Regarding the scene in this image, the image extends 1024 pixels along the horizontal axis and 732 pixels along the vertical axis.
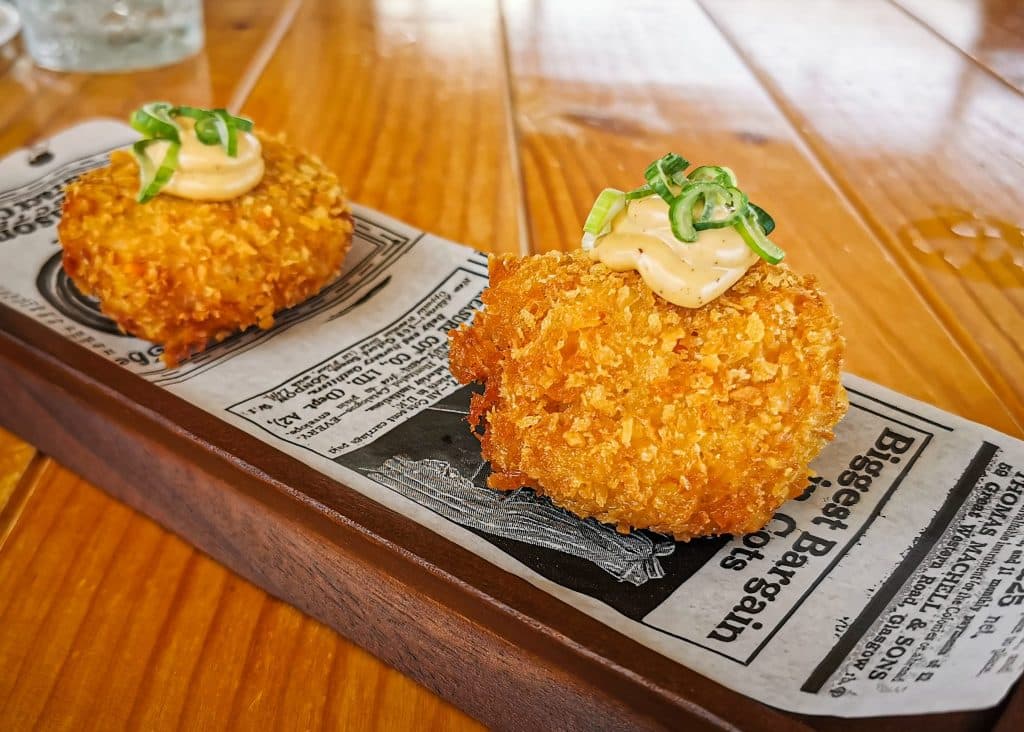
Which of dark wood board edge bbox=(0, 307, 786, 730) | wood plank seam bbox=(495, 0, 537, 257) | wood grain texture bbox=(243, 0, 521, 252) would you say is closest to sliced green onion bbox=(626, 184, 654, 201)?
dark wood board edge bbox=(0, 307, 786, 730)

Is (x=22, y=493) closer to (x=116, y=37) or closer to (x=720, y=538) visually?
(x=720, y=538)

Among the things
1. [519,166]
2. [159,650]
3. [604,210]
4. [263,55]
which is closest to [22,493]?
[159,650]

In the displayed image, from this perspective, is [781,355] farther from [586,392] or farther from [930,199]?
[930,199]

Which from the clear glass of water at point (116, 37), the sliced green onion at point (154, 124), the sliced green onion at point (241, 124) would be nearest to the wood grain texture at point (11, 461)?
the sliced green onion at point (154, 124)

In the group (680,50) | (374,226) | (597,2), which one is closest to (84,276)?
(374,226)

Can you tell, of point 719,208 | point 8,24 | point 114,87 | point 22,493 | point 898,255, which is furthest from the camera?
point 8,24

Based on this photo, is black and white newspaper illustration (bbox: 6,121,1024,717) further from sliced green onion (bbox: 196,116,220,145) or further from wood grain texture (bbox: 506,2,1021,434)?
sliced green onion (bbox: 196,116,220,145)

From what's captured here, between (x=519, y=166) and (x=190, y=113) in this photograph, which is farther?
(x=519, y=166)
